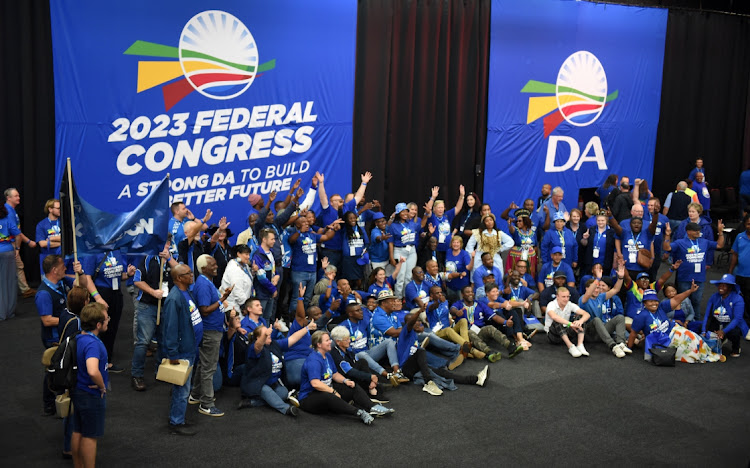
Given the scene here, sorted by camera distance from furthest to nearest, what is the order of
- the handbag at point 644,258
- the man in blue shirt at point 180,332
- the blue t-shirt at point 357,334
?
the handbag at point 644,258, the blue t-shirt at point 357,334, the man in blue shirt at point 180,332

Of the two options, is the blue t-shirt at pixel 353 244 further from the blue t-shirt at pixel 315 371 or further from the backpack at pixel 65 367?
the backpack at pixel 65 367

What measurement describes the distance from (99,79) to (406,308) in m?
5.04

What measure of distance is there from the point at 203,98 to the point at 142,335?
4797 mm

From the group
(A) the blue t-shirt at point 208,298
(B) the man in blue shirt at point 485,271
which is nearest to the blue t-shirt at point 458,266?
(B) the man in blue shirt at point 485,271

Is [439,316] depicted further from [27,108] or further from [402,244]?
[27,108]

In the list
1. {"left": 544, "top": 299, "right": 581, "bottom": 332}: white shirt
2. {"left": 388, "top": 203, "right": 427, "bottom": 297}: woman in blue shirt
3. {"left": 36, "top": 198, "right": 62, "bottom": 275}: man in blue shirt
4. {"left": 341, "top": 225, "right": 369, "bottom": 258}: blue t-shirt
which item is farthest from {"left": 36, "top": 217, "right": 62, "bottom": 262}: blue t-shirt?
{"left": 544, "top": 299, "right": 581, "bottom": 332}: white shirt

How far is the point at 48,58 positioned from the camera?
381 inches

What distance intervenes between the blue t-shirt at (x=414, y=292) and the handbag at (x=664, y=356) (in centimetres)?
256

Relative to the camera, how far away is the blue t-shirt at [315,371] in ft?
21.0

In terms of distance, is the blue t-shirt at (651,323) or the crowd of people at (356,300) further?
the blue t-shirt at (651,323)

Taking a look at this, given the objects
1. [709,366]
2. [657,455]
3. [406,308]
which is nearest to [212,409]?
[406,308]

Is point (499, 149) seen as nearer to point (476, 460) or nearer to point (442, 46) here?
point (442, 46)

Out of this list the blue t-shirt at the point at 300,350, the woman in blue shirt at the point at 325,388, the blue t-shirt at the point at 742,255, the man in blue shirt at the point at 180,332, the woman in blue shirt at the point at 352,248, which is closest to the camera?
the man in blue shirt at the point at 180,332

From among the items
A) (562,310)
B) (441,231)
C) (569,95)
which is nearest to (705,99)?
(569,95)
